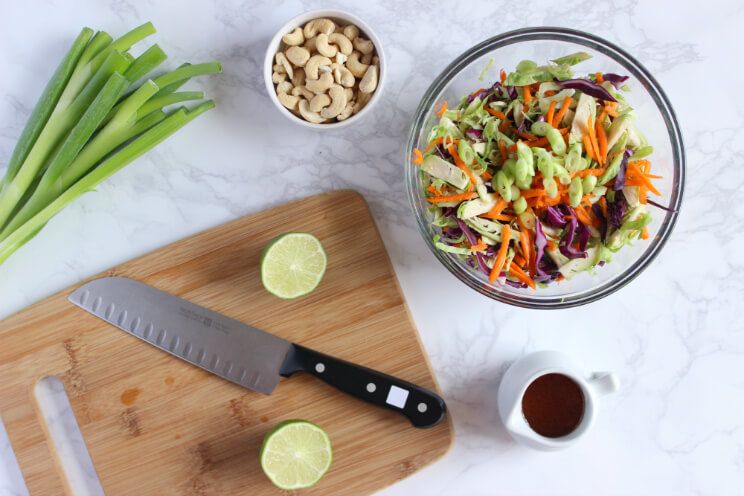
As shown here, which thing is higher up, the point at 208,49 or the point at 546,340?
the point at 208,49

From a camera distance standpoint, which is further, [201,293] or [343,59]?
[201,293]

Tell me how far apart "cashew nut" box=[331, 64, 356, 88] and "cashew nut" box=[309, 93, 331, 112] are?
2.0 inches

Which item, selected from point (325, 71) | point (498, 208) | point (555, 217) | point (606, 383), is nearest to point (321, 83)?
point (325, 71)

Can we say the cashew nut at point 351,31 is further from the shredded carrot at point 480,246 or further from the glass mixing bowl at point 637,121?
the shredded carrot at point 480,246

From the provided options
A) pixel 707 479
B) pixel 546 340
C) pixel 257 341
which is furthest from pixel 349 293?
pixel 707 479

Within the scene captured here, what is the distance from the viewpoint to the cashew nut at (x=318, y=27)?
151cm

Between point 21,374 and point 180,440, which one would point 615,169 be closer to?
point 180,440

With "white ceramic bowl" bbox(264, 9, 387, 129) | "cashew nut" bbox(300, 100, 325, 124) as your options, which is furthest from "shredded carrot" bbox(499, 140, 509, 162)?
"cashew nut" bbox(300, 100, 325, 124)

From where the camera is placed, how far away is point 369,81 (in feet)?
4.92

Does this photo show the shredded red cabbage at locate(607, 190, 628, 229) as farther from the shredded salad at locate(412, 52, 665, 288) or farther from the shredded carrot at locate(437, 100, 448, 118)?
the shredded carrot at locate(437, 100, 448, 118)

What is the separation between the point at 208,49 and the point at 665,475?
1.67m

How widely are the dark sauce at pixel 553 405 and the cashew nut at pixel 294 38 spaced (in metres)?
1.00

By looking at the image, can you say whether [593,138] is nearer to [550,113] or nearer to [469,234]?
[550,113]

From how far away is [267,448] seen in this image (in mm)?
1541
